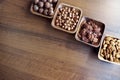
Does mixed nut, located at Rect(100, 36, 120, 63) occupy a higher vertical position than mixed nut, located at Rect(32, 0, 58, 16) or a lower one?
lower

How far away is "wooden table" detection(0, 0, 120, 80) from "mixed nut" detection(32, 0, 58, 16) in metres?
0.04

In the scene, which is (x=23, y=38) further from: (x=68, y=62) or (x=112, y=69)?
(x=112, y=69)

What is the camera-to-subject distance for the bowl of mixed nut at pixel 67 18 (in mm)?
992

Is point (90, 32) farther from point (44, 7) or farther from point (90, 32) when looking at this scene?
point (44, 7)

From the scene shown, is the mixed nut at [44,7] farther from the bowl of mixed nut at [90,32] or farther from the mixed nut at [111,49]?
the mixed nut at [111,49]

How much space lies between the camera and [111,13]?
1.04m

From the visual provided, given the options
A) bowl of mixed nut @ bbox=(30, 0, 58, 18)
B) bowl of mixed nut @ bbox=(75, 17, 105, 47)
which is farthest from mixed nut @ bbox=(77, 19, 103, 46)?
bowl of mixed nut @ bbox=(30, 0, 58, 18)

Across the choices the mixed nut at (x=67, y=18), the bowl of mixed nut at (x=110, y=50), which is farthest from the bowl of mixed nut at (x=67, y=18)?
the bowl of mixed nut at (x=110, y=50)

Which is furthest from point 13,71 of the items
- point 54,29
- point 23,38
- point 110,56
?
point 110,56

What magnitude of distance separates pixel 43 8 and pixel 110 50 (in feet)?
1.18

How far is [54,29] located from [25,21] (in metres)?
0.14

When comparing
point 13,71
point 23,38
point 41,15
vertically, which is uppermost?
point 41,15

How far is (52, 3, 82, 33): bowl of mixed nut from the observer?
99 centimetres

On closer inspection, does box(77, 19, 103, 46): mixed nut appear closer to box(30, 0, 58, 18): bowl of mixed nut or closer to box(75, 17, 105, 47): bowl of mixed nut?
box(75, 17, 105, 47): bowl of mixed nut
